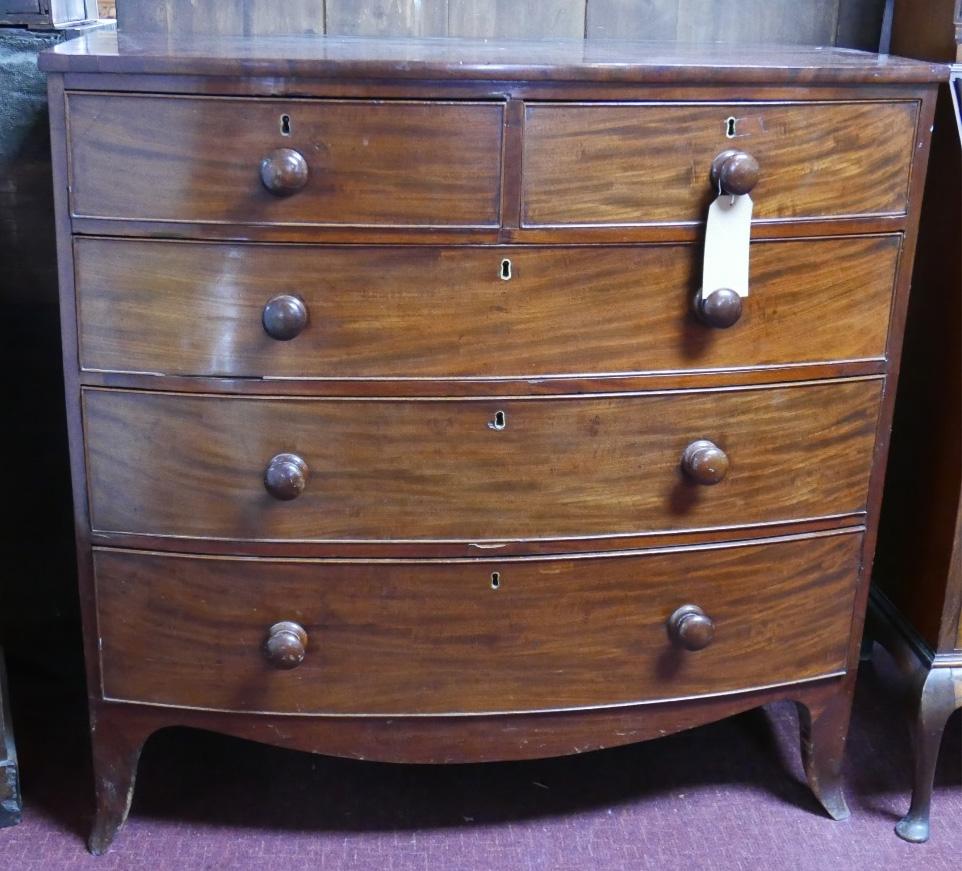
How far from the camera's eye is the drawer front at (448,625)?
4.81 feet

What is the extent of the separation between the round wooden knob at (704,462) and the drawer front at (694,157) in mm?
284

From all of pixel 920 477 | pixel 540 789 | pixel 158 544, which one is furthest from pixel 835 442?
pixel 158 544

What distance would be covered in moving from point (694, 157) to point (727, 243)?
0.35ft

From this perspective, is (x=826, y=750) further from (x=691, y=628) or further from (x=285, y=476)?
(x=285, y=476)

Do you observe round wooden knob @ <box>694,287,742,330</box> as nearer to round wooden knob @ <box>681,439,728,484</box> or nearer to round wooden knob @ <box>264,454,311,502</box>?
round wooden knob @ <box>681,439,728,484</box>

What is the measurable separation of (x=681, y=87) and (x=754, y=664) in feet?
2.55

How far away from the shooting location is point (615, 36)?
1866mm

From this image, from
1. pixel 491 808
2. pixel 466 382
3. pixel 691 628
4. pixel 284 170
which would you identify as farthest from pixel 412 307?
pixel 491 808

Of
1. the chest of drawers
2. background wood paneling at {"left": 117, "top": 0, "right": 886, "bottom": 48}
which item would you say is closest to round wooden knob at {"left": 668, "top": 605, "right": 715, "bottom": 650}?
the chest of drawers

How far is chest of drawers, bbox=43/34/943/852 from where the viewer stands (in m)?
1.29

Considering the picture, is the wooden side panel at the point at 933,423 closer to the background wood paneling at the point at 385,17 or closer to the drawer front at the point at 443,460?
the drawer front at the point at 443,460

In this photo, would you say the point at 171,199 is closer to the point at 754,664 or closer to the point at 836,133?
the point at 836,133

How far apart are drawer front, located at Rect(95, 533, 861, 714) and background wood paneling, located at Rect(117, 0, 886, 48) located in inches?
33.8

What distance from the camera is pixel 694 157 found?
52.3 inches
